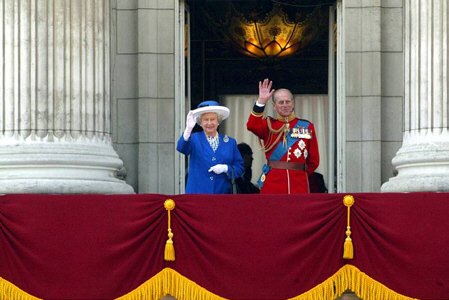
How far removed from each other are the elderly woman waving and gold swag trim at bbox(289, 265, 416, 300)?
2.20 meters

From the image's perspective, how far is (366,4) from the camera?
21.0 m

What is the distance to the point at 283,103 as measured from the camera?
1789cm

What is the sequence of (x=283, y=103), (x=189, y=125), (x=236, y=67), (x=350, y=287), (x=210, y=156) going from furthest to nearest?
(x=236, y=67) → (x=283, y=103) → (x=210, y=156) → (x=189, y=125) → (x=350, y=287)

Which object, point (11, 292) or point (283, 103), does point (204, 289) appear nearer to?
point (11, 292)

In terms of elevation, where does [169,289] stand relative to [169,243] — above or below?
below

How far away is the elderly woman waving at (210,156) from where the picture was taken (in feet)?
58.0

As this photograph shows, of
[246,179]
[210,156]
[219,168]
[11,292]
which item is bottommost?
[11,292]

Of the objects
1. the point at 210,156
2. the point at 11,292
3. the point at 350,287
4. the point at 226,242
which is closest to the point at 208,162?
the point at 210,156

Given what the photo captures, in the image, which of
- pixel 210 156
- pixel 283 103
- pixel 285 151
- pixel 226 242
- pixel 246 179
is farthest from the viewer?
pixel 246 179

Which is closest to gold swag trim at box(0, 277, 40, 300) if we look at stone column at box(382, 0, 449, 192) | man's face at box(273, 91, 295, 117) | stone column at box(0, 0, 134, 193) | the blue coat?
stone column at box(0, 0, 134, 193)

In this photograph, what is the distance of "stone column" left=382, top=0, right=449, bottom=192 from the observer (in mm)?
17516

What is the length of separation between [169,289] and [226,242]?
0.79 meters

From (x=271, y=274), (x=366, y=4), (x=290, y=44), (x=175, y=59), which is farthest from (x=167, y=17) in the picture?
(x=271, y=274)

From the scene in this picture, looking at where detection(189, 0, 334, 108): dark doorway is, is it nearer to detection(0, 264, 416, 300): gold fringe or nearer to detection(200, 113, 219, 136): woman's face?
detection(200, 113, 219, 136): woman's face
